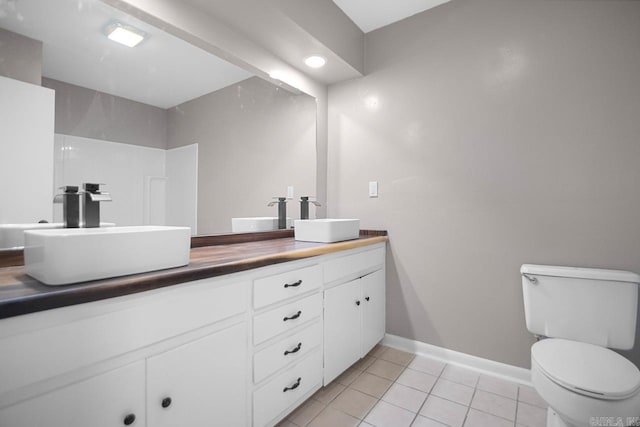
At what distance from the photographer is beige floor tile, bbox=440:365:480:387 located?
73.1 inches

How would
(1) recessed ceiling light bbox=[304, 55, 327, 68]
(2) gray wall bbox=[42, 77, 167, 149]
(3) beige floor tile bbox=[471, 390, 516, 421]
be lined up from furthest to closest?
(1) recessed ceiling light bbox=[304, 55, 327, 68] → (3) beige floor tile bbox=[471, 390, 516, 421] → (2) gray wall bbox=[42, 77, 167, 149]

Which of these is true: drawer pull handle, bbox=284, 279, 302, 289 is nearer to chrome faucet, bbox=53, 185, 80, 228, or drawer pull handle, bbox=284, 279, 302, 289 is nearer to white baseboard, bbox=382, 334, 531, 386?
chrome faucet, bbox=53, 185, 80, 228

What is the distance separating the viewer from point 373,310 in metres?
2.14

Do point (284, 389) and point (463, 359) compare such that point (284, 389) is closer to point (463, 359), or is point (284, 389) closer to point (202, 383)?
point (202, 383)

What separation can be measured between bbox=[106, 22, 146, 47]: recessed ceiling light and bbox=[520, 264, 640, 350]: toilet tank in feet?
7.29

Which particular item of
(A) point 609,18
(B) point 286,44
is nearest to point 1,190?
(B) point 286,44

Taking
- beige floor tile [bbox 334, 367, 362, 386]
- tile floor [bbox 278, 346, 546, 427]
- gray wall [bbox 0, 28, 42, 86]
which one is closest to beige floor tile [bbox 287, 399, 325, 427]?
tile floor [bbox 278, 346, 546, 427]

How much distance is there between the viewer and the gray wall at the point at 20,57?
1048 mm

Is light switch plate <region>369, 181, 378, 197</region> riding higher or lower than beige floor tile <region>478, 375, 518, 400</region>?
higher

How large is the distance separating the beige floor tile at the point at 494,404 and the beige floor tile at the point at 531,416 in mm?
27

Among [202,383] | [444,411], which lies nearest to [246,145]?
[202,383]

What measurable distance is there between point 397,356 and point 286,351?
1112mm

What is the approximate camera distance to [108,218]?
1316mm

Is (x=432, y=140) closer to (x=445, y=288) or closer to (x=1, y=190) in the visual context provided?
(x=445, y=288)
